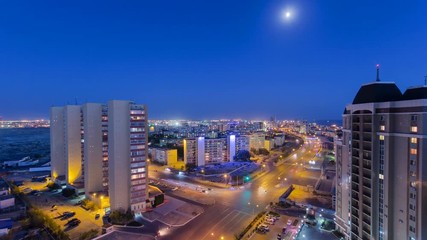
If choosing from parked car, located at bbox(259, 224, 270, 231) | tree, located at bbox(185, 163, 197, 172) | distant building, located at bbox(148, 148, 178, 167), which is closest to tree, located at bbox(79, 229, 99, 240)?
parked car, located at bbox(259, 224, 270, 231)

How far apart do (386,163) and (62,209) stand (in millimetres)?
29427

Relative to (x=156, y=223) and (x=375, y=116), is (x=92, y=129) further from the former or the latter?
(x=375, y=116)

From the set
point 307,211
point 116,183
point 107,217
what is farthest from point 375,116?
point 107,217

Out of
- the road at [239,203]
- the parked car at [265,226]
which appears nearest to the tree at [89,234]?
the road at [239,203]

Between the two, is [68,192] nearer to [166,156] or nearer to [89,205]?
[89,205]

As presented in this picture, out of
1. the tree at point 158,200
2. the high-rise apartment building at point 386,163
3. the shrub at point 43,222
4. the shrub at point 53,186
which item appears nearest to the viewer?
the high-rise apartment building at point 386,163

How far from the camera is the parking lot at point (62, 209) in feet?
64.2

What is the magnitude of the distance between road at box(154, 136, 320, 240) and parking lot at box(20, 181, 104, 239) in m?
7.75

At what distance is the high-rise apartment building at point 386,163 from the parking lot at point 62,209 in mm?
20528

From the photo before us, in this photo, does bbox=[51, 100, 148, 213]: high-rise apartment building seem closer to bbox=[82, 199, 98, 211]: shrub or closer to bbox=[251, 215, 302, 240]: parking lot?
bbox=[82, 199, 98, 211]: shrub

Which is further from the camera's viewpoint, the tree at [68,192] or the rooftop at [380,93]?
the tree at [68,192]

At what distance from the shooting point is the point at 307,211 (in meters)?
21.7

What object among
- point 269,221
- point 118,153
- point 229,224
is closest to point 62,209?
point 118,153

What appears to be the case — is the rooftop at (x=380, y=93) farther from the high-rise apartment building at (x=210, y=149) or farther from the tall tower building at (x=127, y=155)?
the high-rise apartment building at (x=210, y=149)
